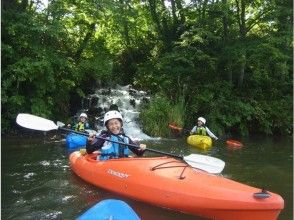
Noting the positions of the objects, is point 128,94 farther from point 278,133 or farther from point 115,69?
point 278,133

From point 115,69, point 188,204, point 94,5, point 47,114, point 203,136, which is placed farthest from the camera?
point 115,69

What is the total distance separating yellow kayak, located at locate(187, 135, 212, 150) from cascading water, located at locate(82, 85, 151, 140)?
1.72m

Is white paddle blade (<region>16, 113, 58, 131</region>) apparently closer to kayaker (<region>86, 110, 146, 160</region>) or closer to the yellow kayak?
kayaker (<region>86, 110, 146, 160</region>)

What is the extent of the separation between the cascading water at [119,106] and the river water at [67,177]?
1431 mm

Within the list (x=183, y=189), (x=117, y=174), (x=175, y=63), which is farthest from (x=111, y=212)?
(x=175, y=63)

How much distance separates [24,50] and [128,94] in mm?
3980

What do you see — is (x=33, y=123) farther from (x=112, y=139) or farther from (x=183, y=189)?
(x=183, y=189)

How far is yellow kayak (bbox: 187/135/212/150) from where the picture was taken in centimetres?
927

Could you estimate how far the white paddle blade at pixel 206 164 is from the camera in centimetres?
498

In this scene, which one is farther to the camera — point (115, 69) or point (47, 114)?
point (115, 69)

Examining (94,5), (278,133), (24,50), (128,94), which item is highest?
(94,5)

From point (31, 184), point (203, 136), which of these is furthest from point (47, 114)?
point (31, 184)

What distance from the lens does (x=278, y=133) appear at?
1292 centimetres

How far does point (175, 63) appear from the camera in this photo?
12977 mm
